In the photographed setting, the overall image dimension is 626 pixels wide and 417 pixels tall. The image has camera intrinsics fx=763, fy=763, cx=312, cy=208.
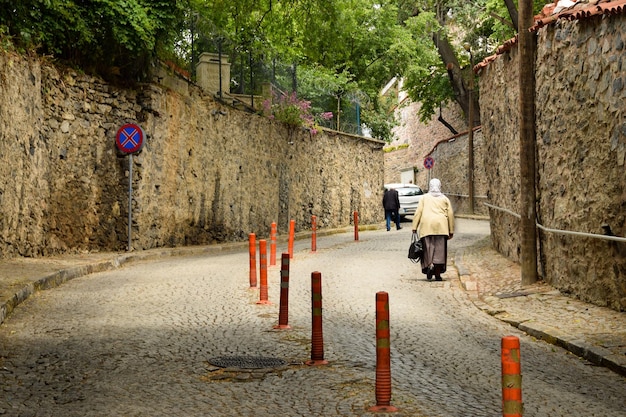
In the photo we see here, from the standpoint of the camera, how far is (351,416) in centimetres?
467

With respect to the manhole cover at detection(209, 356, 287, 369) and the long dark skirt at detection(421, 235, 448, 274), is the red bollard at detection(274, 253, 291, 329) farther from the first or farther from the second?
the long dark skirt at detection(421, 235, 448, 274)

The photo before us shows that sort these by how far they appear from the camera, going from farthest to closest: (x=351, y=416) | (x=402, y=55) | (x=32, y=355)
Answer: (x=402, y=55) → (x=32, y=355) → (x=351, y=416)

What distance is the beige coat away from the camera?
1234 centimetres

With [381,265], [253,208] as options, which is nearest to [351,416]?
[381,265]

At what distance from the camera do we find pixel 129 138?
15945mm

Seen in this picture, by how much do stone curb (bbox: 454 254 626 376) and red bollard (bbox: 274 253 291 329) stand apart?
2591mm

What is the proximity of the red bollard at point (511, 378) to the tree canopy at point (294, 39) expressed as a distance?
397 inches

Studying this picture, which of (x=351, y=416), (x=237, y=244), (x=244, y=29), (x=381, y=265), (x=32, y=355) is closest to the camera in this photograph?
(x=351, y=416)

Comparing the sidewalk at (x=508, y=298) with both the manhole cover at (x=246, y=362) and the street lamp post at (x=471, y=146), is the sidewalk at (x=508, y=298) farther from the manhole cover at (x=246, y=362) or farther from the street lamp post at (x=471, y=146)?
the street lamp post at (x=471, y=146)

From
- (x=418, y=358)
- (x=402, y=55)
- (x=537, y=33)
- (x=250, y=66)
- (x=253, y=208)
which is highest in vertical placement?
(x=402, y=55)

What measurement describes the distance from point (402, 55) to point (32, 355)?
100 feet

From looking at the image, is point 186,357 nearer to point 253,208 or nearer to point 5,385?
point 5,385

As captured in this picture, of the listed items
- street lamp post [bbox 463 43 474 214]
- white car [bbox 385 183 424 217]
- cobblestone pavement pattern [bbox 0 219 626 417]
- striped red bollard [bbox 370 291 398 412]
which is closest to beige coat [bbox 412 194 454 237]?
cobblestone pavement pattern [bbox 0 219 626 417]

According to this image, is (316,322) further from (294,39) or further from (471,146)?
(471,146)
